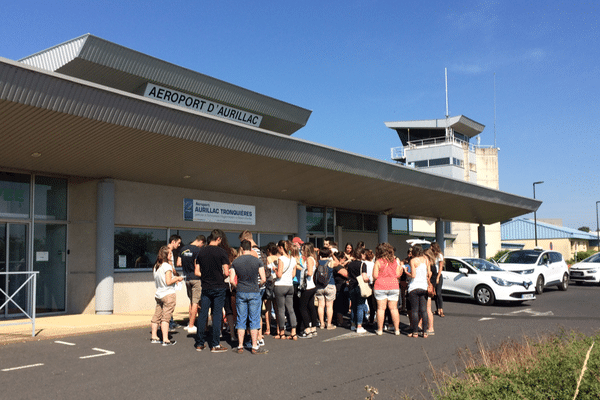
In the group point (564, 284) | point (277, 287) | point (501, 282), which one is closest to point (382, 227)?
point (564, 284)

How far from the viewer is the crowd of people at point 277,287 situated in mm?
8656

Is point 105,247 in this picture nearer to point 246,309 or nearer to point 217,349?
point 217,349

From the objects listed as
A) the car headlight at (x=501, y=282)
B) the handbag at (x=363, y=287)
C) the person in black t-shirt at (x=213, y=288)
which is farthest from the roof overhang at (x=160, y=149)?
the car headlight at (x=501, y=282)

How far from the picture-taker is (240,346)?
8.48 metres

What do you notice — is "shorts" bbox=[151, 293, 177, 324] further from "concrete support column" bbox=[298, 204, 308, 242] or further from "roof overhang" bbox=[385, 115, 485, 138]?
"roof overhang" bbox=[385, 115, 485, 138]

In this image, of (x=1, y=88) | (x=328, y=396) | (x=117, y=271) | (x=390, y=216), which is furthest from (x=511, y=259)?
(x=1, y=88)

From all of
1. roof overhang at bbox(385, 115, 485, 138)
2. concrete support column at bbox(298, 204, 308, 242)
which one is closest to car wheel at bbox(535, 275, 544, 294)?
concrete support column at bbox(298, 204, 308, 242)

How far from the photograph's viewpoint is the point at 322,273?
34.9 ft

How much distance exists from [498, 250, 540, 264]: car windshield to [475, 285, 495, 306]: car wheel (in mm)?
5158

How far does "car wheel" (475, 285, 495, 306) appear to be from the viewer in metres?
15.7

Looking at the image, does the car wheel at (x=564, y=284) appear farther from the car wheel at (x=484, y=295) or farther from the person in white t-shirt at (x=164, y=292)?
the person in white t-shirt at (x=164, y=292)

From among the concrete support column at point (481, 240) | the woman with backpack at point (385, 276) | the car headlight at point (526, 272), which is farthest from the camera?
the concrete support column at point (481, 240)

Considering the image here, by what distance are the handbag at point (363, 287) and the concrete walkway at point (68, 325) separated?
4586mm

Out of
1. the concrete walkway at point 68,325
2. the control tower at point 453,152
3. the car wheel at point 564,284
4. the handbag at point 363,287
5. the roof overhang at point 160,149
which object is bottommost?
the car wheel at point 564,284
